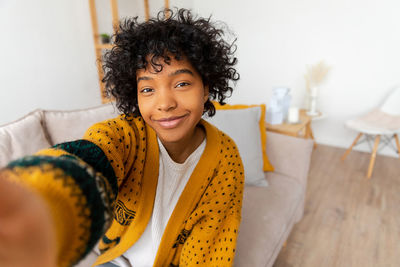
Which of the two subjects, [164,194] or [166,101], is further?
[164,194]

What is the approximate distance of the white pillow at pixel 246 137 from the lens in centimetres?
136

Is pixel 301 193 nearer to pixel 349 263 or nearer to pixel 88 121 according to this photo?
pixel 349 263

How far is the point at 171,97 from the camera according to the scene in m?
0.56

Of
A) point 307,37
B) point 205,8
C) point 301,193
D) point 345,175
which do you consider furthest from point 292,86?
point 301,193

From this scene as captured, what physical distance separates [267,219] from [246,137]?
0.43 meters

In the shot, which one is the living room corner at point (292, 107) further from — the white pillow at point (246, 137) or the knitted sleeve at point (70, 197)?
the knitted sleeve at point (70, 197)

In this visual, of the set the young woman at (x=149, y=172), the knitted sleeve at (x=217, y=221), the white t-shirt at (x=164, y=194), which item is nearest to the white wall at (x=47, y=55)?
the young woman at (x=149, y=172)

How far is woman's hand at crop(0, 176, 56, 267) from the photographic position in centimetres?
20

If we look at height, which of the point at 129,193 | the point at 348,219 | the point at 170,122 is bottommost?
the point at 348,219

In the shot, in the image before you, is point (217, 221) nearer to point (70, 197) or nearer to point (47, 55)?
point (70, 197)

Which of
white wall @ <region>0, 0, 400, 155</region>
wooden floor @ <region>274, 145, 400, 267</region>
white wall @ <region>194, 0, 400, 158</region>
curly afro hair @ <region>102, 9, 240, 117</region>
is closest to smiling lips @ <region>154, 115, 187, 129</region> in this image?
curly afro hair @ <region>102, 9, 240, 117</region>

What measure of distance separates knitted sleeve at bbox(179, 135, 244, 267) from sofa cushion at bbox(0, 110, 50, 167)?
74 cm

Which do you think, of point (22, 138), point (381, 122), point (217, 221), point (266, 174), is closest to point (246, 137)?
point (266, 174)

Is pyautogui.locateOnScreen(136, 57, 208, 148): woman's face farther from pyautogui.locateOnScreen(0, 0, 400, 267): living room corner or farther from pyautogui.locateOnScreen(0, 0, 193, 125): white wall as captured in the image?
pyautogui.locateOnScreen(0, 0, 193, 125): white wall
